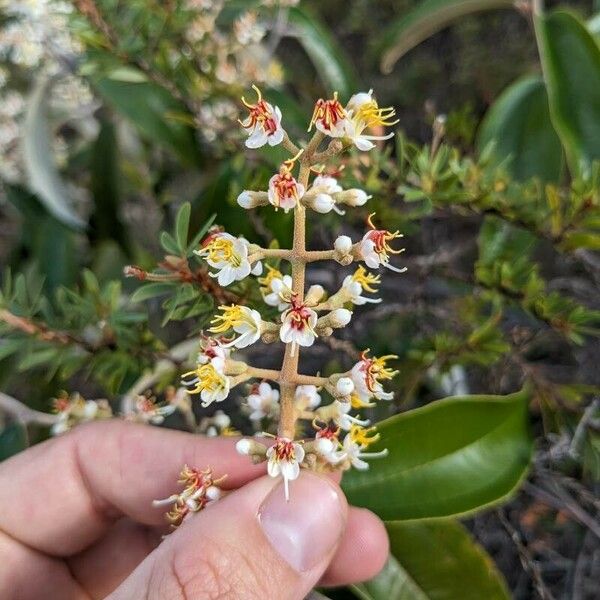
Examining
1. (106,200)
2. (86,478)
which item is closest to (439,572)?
(86,478)

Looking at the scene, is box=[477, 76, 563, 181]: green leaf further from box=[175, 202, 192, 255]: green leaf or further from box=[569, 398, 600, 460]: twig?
box=[175, 202, 192, 255]: green leaf

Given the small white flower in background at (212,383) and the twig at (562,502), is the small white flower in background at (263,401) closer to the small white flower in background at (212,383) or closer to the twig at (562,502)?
the small white flower in background at (212,383)

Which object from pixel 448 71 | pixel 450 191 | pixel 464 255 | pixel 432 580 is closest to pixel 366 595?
pixel 432 580

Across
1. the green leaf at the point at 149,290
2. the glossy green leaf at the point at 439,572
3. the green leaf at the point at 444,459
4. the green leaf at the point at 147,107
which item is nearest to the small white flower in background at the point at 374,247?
the green leaf at the point at 149,290

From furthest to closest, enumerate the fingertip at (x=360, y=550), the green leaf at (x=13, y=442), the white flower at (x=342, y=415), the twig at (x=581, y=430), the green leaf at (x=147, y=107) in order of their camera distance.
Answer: the green leaf at (x=147, y=107), the green leaf at (x=13, y=442), the twig at (x=581, y=430), the fingertip at (x=360, y=550), the white flower at (x=342, y=415)

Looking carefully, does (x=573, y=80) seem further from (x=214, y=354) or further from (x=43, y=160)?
(x=43, y=160)
